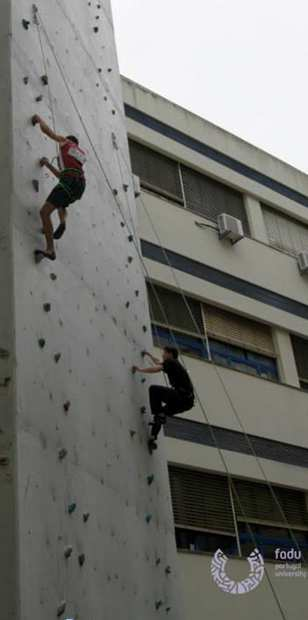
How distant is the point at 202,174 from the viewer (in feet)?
48.8

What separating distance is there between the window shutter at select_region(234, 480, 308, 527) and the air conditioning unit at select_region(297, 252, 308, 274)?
4532mm

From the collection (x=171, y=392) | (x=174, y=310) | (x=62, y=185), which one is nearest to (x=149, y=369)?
(x=171, y=392)

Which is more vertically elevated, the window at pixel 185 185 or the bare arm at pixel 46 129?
the window at pixel 185 185

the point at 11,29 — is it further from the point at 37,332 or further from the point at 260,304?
the point at 260,304

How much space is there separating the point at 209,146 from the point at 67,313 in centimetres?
918

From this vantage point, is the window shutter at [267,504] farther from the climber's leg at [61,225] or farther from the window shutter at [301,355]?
the climber's leg at [61,225]

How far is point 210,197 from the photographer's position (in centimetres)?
1476

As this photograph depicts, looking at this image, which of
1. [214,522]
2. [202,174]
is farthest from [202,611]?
[202,174]

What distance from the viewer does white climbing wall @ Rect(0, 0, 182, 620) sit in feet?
17.1

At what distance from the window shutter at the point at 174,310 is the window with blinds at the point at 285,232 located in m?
3.28

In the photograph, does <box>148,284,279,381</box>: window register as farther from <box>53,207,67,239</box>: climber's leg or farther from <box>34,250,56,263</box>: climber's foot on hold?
<box>34,250,56,263</box>: climber's foot on hold

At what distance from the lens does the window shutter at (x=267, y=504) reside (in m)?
11.6

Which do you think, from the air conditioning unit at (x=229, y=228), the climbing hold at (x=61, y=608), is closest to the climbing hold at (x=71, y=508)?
the climbing hold at (x=61, y=608)

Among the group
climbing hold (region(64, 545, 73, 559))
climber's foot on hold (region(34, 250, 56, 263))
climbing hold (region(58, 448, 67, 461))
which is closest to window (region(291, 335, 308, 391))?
climber's foot on hold (region(34, 250, 56, 263))
